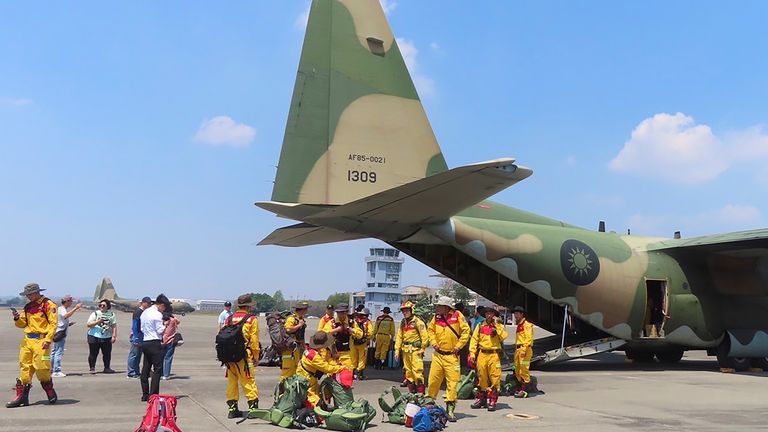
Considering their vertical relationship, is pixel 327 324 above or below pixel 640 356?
above

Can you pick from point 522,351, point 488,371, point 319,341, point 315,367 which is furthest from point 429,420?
point 522,351

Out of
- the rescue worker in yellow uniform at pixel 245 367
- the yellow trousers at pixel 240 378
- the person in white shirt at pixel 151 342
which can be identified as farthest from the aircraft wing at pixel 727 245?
the person in white shirt at pixel 151 342

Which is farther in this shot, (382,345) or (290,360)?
(382,345)

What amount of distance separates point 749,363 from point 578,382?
661 cm

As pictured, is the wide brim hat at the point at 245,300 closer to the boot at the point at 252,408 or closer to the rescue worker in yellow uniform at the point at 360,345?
the boot at the point at 252,408

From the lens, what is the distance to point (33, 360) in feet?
27.7

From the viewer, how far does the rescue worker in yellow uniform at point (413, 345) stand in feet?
30.4

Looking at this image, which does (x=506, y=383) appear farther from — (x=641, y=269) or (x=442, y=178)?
(x=641, y=269)

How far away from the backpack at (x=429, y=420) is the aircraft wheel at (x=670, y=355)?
41.7ft

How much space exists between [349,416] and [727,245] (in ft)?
39.2

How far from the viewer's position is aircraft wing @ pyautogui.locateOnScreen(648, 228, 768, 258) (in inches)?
572

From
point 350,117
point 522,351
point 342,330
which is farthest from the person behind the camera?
point 350,117

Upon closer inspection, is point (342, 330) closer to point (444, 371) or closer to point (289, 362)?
point (289, 362)

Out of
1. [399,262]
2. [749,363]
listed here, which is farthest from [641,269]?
[399,262]
